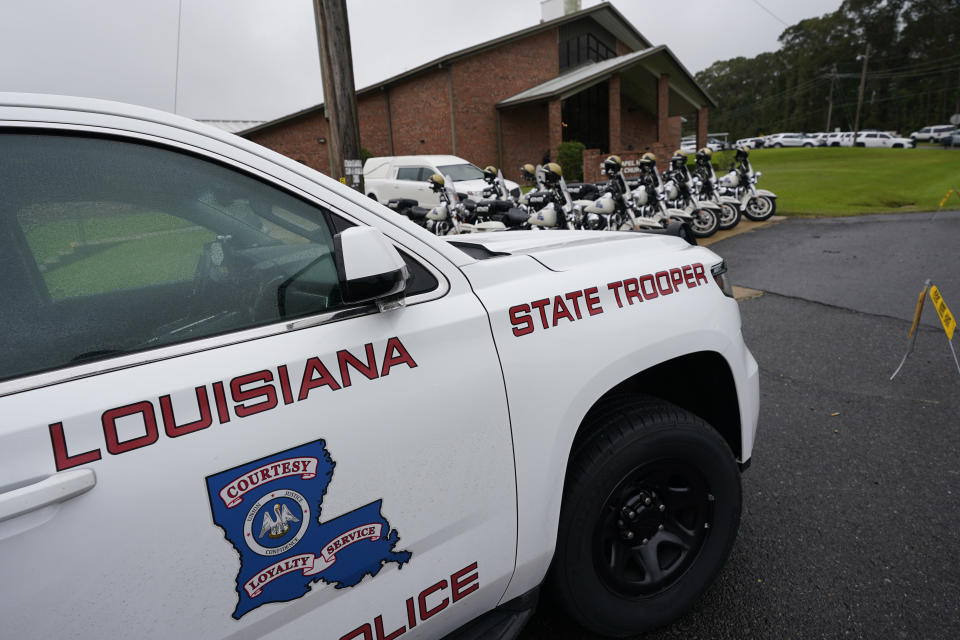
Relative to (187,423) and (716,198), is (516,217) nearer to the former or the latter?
(716,198)

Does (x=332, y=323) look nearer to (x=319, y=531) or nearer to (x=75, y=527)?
(x=319, y=531)

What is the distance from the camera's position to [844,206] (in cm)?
1462

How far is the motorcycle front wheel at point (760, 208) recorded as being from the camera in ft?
39.4

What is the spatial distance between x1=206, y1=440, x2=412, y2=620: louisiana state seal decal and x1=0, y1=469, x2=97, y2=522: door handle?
0.21 m

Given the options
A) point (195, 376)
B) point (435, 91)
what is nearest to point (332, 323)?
point (195, 376)

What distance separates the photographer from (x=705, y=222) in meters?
10.7

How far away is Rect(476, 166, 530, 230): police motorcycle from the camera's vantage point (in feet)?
25.2

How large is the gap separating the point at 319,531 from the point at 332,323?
0.48 m

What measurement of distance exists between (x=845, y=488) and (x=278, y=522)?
Answer: 9.63 ft

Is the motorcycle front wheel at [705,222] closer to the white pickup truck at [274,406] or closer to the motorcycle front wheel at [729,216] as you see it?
the motorcycle front wheel at [729,216]

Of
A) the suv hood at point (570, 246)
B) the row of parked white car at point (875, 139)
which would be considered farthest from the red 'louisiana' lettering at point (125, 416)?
the row of parked white car at point (875, 139)

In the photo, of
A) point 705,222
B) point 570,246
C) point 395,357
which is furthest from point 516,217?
point 395,357

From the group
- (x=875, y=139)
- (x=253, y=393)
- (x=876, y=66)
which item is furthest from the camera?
(x=876, y=66)

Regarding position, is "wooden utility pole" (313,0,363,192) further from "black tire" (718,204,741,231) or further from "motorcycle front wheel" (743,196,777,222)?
"motorcycle front wheel" (743,196,777,222)
